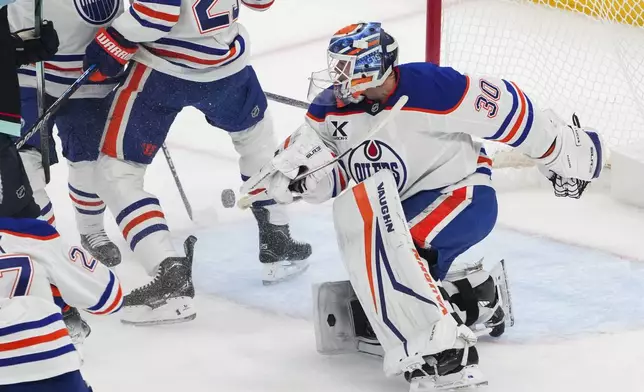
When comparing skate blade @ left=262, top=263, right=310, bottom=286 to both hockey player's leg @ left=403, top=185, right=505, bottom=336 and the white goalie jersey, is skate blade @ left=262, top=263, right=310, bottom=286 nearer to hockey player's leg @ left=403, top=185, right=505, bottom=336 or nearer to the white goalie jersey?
hockey player's leg @ left=403, top=185, right=505, bottom=336

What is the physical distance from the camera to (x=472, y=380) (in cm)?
253

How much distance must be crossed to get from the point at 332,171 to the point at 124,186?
24.6 inches

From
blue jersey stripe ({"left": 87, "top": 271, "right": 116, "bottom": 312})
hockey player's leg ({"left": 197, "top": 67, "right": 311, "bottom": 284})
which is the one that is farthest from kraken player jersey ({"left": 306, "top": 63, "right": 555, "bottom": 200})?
blue jersey stripe ({"left": 87, "top": 271, "right": 116, "bottom": 312})

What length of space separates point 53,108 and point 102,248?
57 centimetres

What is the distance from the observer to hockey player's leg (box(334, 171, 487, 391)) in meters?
2.48

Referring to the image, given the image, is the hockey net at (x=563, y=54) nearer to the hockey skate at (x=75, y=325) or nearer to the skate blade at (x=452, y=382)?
the skate blade at (x=452, y=382)

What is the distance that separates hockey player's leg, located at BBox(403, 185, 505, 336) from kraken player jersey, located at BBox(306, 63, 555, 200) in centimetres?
3

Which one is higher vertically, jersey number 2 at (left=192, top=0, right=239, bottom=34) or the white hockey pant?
jersey number 2 at (left=192, top=0, right=239, bottom=34)

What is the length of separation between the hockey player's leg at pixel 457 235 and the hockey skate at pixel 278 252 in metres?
0.66

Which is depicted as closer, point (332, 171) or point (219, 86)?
point (332, 171)

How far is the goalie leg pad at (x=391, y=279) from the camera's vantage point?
2.47m

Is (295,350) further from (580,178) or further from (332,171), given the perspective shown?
(580,178)

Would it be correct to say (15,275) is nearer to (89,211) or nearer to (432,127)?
(432,127)

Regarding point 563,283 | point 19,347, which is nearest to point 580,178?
point 563,283
